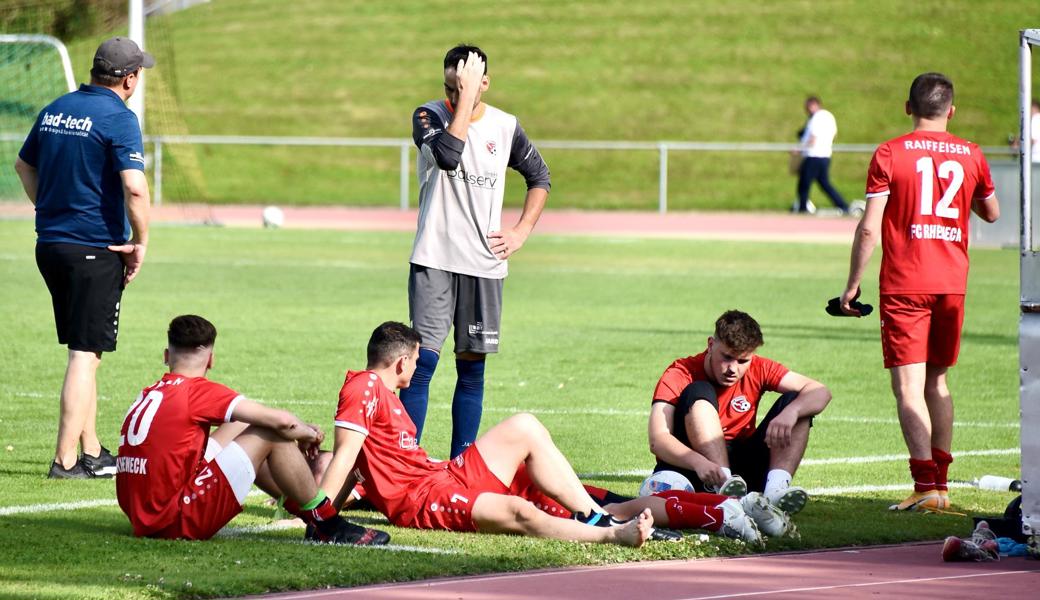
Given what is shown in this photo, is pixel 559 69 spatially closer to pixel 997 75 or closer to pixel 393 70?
pixel 393 70

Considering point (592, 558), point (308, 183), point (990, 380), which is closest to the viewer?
point (592, 558)

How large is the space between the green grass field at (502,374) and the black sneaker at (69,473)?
127mm

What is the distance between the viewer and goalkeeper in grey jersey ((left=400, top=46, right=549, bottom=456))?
27.0 ft

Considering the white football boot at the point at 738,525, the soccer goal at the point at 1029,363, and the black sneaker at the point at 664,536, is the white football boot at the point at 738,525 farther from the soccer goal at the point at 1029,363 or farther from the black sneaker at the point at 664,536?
the soccer goal at the point at 1029,363

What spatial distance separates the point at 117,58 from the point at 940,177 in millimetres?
4024

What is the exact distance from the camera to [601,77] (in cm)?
5722

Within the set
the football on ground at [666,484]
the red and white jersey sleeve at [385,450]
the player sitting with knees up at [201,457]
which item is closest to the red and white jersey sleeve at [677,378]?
the football on ground at [666,484]

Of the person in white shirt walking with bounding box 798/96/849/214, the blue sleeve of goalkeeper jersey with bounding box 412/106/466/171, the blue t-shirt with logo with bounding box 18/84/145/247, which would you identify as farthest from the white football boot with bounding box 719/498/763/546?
the person in white shirt walking with bounding box 798/96/849/214

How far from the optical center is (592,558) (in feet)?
21.3

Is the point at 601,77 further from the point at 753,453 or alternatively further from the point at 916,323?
the point at 753,453

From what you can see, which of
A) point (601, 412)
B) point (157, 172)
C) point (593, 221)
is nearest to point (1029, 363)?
point (601, 412)

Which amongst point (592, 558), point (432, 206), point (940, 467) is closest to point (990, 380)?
point (940, 467)

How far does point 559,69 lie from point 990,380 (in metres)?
46.0

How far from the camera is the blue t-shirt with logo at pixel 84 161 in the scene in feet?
26.8
